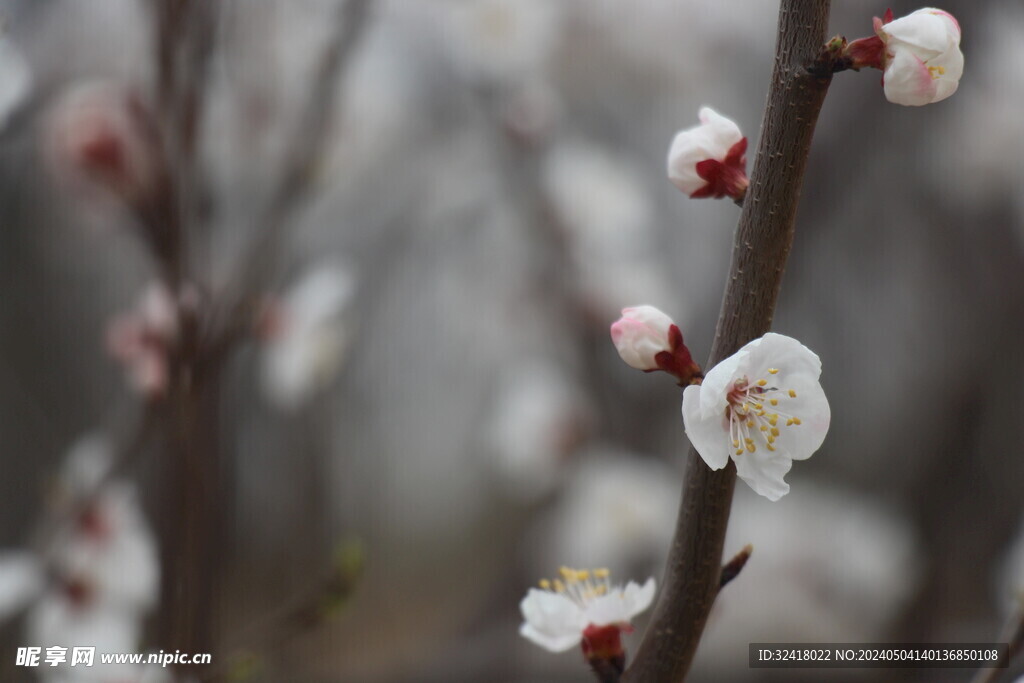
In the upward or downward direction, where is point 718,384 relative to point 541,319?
downward

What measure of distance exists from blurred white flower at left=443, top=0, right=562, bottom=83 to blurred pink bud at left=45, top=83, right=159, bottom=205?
724mm

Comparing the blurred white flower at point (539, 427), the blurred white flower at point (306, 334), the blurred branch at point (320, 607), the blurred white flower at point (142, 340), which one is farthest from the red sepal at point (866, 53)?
the blurred white flower at point (539, 427)

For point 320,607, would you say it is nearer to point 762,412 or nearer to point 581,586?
point 581,586

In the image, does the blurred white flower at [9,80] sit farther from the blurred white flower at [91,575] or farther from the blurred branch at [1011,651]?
the blurred branch at [1011,651]

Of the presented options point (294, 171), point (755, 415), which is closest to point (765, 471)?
point (755, 415)

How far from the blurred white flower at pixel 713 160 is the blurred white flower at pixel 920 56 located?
64mm

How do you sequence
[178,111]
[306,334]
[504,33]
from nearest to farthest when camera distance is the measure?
[178,111], [306,334], [504,33]

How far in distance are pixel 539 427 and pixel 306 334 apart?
0.50 m

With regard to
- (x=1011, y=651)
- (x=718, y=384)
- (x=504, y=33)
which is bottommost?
(x=1011, y=651)

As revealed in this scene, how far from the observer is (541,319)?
57.3 inches

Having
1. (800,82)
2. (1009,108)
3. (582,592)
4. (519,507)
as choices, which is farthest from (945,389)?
(800,82)

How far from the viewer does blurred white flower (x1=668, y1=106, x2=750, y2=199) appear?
0.32 m

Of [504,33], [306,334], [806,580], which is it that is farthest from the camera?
[806,580]

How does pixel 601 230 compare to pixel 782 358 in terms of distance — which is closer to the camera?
pixel 782 358
